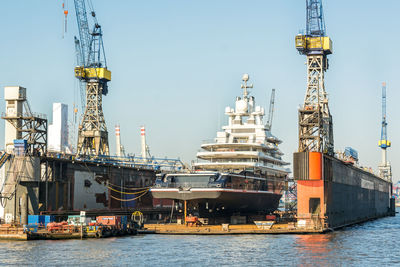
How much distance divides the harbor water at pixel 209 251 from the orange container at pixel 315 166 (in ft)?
24.2

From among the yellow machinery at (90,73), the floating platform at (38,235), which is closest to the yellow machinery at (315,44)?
the floating platform at (38,235)

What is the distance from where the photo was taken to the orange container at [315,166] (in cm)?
7112

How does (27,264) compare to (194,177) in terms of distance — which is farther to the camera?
(194,177)

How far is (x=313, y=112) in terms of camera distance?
7931 centimetres

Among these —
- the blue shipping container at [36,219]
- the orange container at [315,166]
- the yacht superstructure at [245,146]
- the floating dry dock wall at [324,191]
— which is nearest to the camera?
the blue shipping container at [36,219]

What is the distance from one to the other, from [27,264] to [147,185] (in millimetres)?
55037

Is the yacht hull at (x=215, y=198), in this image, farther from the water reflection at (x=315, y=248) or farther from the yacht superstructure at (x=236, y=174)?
the water reflection at (x=315, y=248)

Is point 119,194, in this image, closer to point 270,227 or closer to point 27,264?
point 270,227

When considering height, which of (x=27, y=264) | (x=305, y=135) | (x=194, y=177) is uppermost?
(x=305, y=135)

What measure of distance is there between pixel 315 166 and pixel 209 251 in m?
21.9

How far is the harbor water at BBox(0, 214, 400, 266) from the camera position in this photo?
1913 inches

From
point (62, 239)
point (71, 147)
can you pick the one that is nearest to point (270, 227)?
point (62, 239)

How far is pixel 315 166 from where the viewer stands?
234ft

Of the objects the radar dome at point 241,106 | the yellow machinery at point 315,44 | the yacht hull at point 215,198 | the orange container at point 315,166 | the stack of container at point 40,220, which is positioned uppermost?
the yellow machinery at point 315,44
